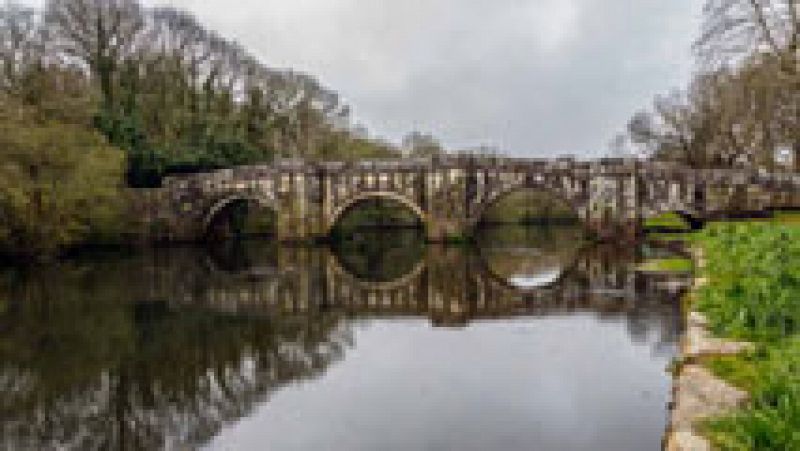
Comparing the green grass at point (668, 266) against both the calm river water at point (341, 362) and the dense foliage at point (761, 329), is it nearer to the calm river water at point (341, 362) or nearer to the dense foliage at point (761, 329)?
the calm river water at point (341, 362)

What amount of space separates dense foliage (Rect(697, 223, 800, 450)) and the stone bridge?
777 inches

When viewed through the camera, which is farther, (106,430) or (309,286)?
(309,286)

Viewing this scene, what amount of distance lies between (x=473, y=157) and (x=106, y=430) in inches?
1136

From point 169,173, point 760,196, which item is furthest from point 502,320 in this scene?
point 169,173

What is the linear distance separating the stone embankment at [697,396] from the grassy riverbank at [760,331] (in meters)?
0.10

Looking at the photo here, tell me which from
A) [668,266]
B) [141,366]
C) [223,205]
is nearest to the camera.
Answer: [141,366]

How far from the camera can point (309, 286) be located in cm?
2062

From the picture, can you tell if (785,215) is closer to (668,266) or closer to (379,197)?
(668,266)

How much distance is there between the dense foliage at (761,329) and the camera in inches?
156

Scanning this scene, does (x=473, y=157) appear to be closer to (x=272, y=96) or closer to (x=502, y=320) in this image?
(x=272, y=96)

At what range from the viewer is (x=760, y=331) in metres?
6.79

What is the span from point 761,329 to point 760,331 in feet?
0.20

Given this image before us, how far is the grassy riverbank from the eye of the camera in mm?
3961

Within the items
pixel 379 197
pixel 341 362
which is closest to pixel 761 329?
pixel 341 362
